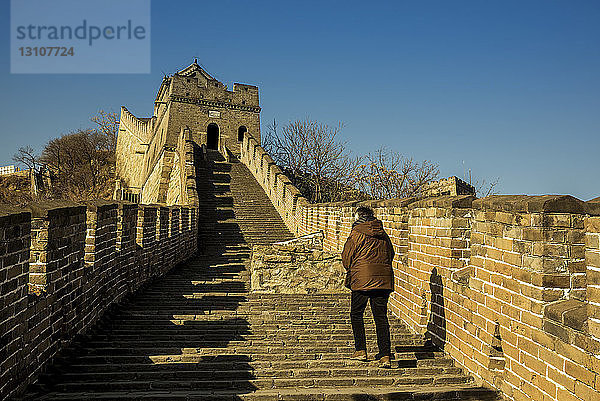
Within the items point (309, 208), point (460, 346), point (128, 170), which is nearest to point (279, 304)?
point (460, 346)

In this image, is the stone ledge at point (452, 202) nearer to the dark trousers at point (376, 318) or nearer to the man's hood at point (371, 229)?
the man's hood at point (371, 229)

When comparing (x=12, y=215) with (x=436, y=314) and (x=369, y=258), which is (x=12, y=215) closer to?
(x=369, y=258)

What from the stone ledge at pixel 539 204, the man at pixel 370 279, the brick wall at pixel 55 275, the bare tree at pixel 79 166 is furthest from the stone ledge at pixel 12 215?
the bare tree at pixel 79 166

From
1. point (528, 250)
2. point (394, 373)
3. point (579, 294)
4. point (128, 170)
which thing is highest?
point (128, 170)

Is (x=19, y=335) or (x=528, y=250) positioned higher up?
(x=528, y=250)

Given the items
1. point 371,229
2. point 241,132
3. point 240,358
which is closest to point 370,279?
point 371,229

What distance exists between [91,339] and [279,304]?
241 centimetres

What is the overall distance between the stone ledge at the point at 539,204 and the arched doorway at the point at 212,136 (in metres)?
31.1

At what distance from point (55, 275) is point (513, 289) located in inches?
145

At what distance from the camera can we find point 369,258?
4453 millimetres

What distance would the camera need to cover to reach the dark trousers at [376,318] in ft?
14.1

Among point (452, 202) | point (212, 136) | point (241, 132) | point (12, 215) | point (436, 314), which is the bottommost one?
point (436, 314)

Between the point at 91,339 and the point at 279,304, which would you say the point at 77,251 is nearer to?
the point at 91,339

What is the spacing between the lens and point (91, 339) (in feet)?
15.9
